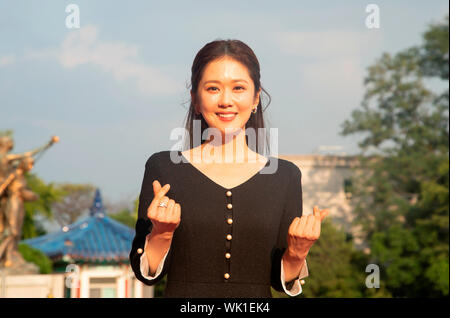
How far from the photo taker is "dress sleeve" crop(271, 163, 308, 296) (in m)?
2.74

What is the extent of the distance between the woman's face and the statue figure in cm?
1204

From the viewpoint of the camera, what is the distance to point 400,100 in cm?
2303

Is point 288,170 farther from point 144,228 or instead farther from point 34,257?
point 34,257

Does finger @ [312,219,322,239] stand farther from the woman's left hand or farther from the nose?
the nose

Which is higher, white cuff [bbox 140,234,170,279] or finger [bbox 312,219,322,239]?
finger [bbox 312,219,322,239]

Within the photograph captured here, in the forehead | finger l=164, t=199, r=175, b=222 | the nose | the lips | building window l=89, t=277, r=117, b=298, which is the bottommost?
finger l=164, t=199, r=175, b=222

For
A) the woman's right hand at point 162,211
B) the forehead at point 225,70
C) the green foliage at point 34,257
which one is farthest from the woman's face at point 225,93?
the green foliage at point 34,257

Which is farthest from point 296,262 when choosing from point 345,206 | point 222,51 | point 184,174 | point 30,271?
point 345,206

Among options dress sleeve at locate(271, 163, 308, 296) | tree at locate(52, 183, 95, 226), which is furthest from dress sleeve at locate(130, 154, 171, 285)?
tree at locate(52, 183, 95, 226)

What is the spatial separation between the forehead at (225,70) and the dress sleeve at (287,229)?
54cm

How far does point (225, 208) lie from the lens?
2699 millimetres

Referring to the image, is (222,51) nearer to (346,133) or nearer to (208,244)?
(208,244)

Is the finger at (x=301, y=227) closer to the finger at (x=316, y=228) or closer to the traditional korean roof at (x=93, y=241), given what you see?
the finger at (x=316, y=228)

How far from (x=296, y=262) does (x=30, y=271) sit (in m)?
12.9
